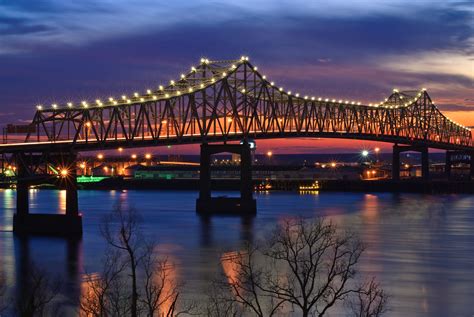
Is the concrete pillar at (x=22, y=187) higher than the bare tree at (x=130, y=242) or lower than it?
higher

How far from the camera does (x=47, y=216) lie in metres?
64.5

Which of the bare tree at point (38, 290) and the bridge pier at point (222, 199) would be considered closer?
the bare tree at point (38, 290)

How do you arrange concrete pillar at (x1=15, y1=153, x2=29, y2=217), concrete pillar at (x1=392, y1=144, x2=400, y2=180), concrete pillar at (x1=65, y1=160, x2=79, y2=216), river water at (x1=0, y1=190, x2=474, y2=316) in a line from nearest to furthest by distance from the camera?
river water at (x1=0, y1=190, x2=474, y2=316) → concrete pillar at (x1=65, y1=160, x2=79, y2=216) → concrete pillar at (x1=15, y1=153, x2=29, y2=217) → concrete pillar at (x1=392, y1=144, x2=400, y2=180)

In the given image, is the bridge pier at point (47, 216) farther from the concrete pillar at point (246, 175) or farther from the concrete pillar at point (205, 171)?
the concrete pillar at point (246, 175)

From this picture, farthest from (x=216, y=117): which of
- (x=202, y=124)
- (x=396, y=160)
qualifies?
(x=396, y=160)

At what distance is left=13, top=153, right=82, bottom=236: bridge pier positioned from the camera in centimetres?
6284

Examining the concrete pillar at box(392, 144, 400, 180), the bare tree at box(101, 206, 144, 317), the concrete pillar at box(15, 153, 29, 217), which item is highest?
the concrete pillar at box(392, 144, 400, 180)

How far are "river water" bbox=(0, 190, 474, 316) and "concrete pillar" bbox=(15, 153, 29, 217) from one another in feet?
7.07

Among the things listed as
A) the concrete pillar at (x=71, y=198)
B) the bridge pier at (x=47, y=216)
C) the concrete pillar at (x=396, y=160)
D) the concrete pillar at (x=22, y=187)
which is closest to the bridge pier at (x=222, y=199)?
the bridge pier at (x=47, y=216)

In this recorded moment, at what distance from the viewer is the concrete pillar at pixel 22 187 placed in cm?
6394

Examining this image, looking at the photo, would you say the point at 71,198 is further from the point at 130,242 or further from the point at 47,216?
the point at 130,242

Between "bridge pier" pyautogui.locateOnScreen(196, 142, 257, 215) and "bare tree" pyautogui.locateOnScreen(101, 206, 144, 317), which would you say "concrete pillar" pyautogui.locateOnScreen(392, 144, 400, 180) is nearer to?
"bridge pier" pyautogui.locateOnScreen(196, 142, 257, 215)

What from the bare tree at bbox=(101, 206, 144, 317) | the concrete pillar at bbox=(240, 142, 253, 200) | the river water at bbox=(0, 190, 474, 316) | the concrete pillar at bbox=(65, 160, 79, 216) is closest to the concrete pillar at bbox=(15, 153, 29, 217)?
the river water at bbox=(0, 190, 474, 316)

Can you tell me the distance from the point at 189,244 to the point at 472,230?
25626 mm
